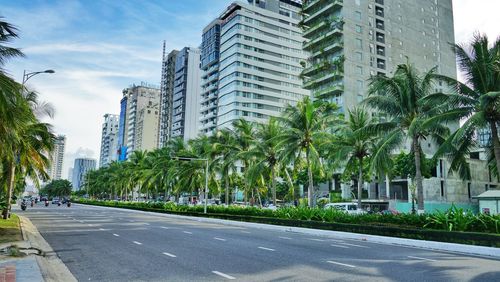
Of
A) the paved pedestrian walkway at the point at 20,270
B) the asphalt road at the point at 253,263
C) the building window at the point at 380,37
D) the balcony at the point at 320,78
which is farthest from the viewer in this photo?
the building window at the point at 380,37

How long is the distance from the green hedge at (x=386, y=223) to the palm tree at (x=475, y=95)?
4.28 meters

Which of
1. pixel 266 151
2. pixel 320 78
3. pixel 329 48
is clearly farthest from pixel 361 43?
pixel 266 151

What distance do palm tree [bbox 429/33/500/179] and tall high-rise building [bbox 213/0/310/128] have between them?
84.7 m

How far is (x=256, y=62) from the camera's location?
364ft

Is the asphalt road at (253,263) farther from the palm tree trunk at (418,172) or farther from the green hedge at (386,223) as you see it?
the palm tree trunk at (418,172)

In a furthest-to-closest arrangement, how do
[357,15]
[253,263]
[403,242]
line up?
[357,15] → [403,242] → [253,263]

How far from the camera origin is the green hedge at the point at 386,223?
17734mm

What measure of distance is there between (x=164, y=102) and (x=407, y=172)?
413 feet

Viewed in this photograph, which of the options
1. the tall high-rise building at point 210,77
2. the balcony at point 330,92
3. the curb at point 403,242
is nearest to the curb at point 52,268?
the curb at point 403,242

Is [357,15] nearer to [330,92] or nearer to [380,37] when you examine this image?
[380,37]

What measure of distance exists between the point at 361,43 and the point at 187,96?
77.2 metres

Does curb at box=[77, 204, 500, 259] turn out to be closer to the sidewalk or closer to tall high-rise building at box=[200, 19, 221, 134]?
the sidewalk

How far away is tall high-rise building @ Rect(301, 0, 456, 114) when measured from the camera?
78125 mm

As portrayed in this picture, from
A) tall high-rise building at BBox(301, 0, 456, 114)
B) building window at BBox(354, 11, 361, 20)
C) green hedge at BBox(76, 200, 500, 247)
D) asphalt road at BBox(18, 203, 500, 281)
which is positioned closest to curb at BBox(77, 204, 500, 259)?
green hedge at BBox(76, 200, 500, 247)
